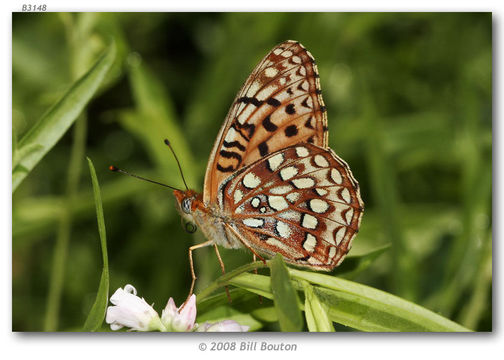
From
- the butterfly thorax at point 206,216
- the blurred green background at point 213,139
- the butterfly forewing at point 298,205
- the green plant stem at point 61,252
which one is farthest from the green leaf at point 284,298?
the green plant stem at point 61,252

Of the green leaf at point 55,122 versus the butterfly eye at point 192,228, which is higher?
the green leaf at point 55,122

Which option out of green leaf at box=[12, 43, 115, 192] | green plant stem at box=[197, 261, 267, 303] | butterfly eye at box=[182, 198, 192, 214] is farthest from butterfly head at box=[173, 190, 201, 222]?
green leaf at box=[12, 43, 115, 192]

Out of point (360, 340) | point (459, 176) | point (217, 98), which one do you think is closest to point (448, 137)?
point (459, 176)

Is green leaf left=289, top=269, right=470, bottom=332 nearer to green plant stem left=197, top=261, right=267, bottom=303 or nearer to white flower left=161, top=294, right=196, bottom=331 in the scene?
green plant stem left=197, top=261, right=267, bottom=303

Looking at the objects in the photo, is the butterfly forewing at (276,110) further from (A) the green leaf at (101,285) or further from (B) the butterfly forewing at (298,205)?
(A) the green leaf at (101,285)

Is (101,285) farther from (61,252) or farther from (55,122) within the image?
(61,252)

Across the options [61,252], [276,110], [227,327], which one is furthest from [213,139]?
[227,327]
